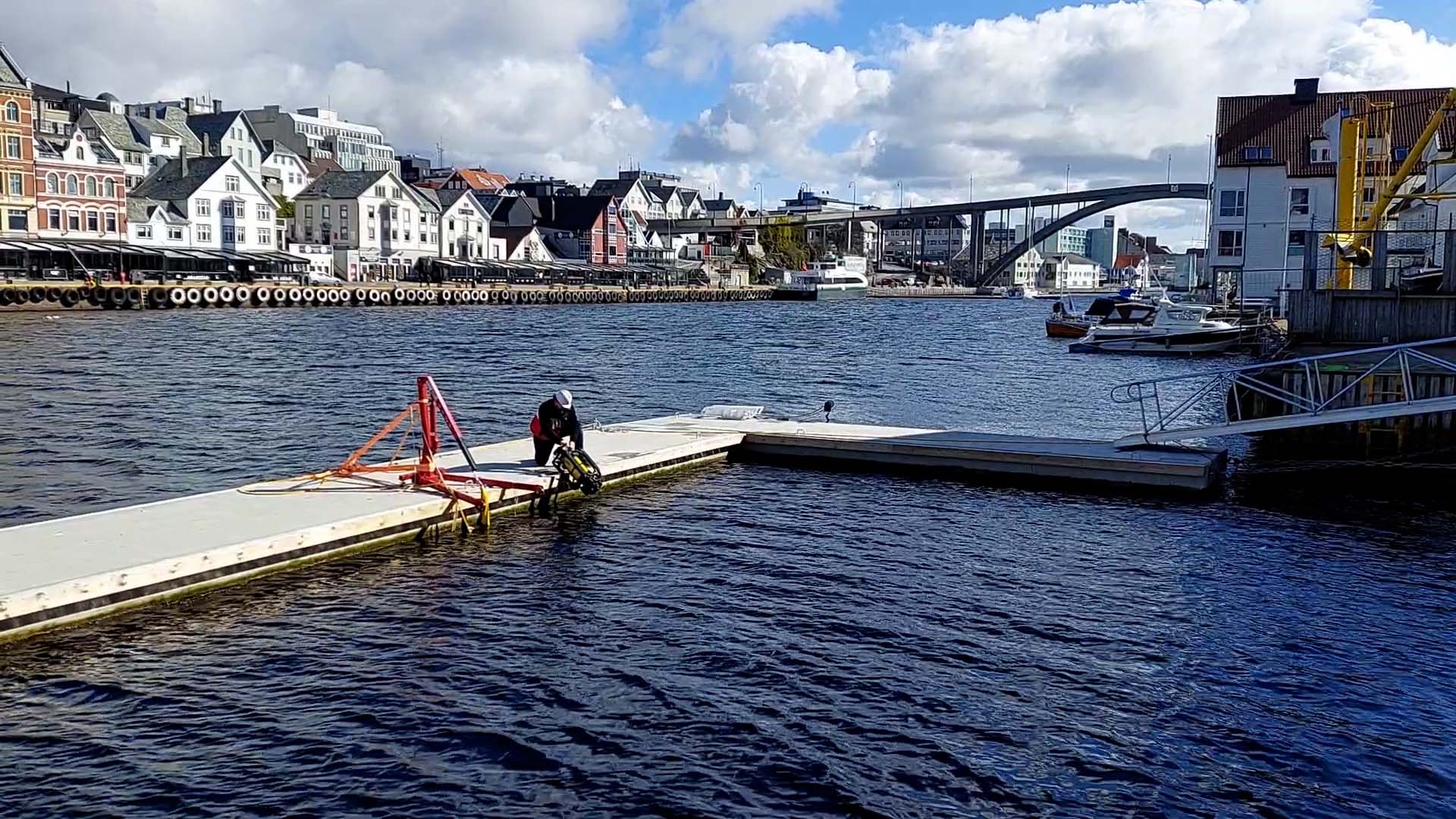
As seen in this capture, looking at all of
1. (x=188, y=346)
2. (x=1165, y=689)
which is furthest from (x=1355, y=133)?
(x=188, y=346)

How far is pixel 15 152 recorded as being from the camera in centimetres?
8862

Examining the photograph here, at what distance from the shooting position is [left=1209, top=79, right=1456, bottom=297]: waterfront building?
69.8 m

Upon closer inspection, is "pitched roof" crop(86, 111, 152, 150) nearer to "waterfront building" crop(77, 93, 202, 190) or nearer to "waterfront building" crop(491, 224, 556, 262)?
"waterfront building" crop(77, 93, 202, 190)

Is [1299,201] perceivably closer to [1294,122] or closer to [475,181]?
[1294,122]

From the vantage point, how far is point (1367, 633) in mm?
13242

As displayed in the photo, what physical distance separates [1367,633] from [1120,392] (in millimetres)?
28414

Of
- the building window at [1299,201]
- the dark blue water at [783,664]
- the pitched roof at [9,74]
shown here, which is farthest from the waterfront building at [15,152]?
the building window at [1299,201]

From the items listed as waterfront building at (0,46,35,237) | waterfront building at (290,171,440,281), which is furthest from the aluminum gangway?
waterfront building at (290,171,440,281)

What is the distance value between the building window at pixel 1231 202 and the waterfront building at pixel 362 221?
265ft

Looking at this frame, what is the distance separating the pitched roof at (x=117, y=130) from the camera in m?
117

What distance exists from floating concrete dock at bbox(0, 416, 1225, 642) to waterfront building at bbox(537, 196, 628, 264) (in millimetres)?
129373

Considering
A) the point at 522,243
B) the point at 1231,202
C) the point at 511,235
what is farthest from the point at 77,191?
the point at 1231,202

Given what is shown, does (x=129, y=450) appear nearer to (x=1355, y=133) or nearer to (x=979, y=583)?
(x=979, y=583)

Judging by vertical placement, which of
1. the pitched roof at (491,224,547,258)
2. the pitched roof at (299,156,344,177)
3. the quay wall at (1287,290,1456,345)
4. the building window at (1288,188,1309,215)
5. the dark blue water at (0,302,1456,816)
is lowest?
the dark blue water at (0,302,1456,816)
